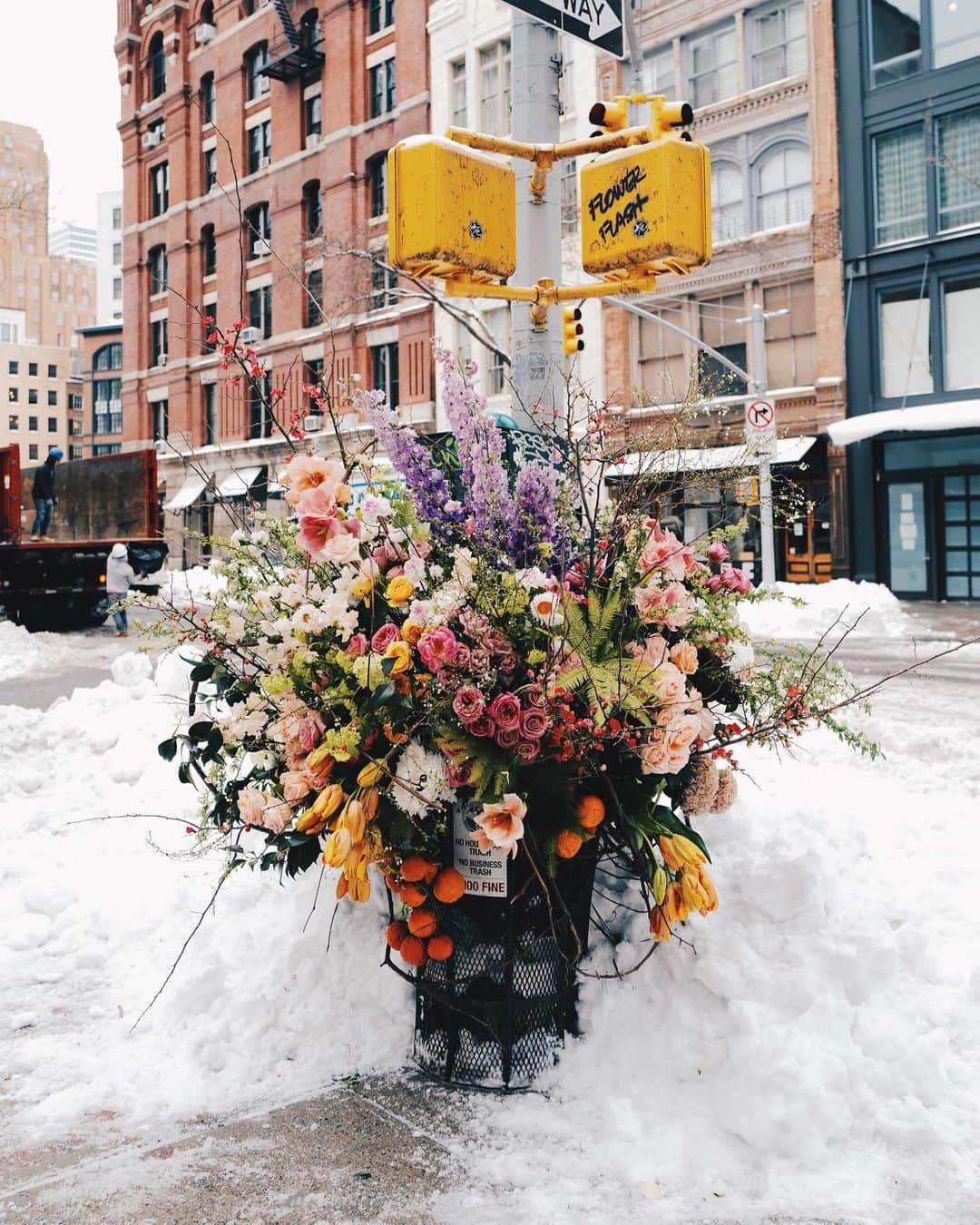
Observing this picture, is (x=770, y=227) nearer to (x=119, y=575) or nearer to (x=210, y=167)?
(x=119, y=575)

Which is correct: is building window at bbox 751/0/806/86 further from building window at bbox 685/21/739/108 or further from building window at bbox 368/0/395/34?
building window at bbox 368/0/395/34

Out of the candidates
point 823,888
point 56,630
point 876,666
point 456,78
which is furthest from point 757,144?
point 823,888

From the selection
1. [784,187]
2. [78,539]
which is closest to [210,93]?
[784,187]

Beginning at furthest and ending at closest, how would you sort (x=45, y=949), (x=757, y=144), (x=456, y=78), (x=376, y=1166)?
1. (x=456, y=78)
2. (x=757, y=144)
3. (x=45, y=949)
4. (x=376, y=1166)

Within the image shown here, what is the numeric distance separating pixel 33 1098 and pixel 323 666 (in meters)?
1.53

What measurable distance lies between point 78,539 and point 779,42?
19.4 metres

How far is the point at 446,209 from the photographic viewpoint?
4.77 metres

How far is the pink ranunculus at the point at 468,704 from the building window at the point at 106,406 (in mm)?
94189

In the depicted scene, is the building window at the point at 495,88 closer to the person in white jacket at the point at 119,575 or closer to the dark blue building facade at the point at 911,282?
the dark blue building facade at the point at 911,282

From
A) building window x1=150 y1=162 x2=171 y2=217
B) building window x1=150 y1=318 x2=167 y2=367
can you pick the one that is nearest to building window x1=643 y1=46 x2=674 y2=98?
building window x1=150 y1=162 x2=171 y2=217

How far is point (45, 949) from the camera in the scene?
168 inches

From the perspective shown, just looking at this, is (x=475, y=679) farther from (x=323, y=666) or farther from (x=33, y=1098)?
(x=33, y=1098)

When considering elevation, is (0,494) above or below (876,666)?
above

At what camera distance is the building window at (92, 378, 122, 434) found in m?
92.4
